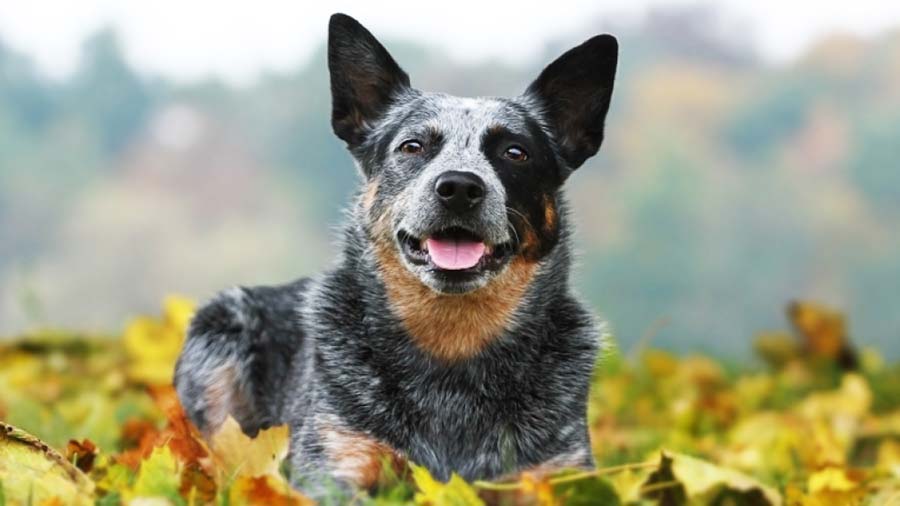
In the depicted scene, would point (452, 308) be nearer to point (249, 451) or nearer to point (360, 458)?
point (360, 458)

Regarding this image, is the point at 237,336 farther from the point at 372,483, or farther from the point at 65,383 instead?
the point at 65,383

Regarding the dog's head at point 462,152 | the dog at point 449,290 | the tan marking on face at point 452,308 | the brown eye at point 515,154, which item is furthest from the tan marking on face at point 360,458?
the brown eye at point 515,154

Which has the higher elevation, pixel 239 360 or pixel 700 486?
pixel 239 360

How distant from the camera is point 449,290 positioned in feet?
13.3

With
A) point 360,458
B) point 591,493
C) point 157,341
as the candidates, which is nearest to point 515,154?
point 360,458

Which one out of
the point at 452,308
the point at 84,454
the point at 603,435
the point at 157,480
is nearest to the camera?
the point at 157,480

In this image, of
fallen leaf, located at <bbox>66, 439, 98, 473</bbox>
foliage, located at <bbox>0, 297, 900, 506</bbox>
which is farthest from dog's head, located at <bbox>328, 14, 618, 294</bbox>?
fallen leaf, located at <bbox>66, 439, 98, 473</bbox>

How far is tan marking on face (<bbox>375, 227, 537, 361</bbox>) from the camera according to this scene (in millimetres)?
4262

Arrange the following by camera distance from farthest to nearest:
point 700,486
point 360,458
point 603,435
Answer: point 603,435
point 360,458
point 700,486

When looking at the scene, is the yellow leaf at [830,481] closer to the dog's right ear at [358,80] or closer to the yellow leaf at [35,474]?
the dog's right ear at [358,80]

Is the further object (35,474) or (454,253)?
(454,253)

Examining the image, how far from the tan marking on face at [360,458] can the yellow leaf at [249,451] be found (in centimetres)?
48

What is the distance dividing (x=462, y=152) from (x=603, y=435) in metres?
2.69

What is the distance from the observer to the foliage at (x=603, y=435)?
3.29 m
